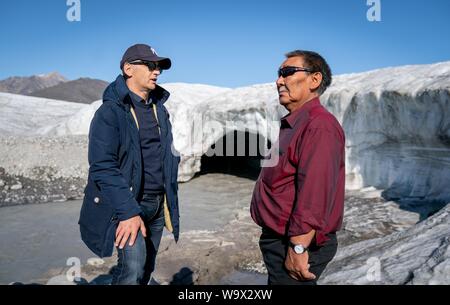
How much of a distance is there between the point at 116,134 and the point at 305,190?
3.54ft

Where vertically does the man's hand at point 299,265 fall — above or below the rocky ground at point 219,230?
above

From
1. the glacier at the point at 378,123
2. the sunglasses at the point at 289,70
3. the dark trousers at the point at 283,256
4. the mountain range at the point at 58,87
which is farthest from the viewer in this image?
the mountain range at the point at 58,87

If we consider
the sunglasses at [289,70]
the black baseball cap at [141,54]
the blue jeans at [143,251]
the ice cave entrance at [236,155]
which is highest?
the black baseball cap at [141,54]

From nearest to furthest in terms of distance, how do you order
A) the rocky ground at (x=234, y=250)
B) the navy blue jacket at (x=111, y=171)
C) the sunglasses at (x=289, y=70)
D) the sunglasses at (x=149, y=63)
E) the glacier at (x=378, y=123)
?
the sunglasses at (x=289, y=70) < the navy blue jacket at (x=111, y=171) < the sunglasses at (x=149, y=63) < the rocky ground at (x=234, y=250) < the glacier at (x=378, y=123)

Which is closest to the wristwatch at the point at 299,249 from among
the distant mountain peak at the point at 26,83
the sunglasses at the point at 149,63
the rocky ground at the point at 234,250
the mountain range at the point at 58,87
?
the sunglasses at the point at 149,63

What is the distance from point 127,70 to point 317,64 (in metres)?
1.13

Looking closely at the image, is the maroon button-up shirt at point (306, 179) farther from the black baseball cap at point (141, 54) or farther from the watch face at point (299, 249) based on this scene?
the black baseball cap at point (141, 54)

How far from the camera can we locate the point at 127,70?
7.63 ft

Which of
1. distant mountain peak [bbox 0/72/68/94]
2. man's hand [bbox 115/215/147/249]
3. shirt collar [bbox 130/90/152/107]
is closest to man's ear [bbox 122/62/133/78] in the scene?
shirt collar [bbox 130/90/152/107]

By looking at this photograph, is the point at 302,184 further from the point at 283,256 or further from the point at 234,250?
the point at 234,250

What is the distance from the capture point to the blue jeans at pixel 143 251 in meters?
2.12

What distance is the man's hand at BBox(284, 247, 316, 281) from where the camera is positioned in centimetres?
162

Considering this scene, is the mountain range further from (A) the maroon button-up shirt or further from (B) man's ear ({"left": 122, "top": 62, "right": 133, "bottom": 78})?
(A) the maroon button-up shirt

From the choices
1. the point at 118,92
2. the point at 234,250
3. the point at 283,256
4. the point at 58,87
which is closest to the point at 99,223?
the point at 118,92
